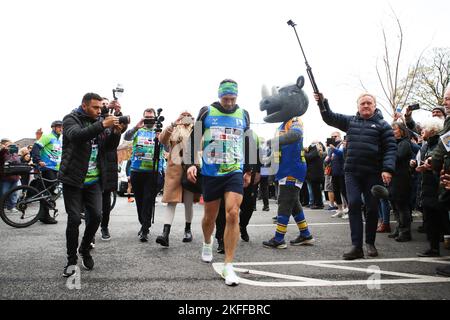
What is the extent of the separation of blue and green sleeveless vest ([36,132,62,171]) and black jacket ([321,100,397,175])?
619 cm

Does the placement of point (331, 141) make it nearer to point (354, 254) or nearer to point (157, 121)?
point (157, 121)

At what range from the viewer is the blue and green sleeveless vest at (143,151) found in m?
6.07

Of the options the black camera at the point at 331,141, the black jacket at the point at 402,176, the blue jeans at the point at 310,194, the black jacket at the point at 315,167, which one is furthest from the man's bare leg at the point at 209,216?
the blue jeans at the point at 310,194

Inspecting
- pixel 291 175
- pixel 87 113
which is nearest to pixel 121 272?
pixel 87 113

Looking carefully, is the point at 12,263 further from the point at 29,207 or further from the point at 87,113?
the point at 29,207

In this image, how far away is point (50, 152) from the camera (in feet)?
26.6

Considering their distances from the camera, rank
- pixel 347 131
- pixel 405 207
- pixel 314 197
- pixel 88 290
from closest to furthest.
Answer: pixel 88 290
pixel 347 131
pixel 405 207
pixel 314 197

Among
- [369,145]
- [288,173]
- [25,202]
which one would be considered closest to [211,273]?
[288,173]

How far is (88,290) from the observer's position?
3.22 metres

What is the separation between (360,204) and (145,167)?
3.33 m

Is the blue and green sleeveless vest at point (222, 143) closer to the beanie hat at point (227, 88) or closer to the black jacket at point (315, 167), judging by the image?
the beanie hat at point (227, 88)

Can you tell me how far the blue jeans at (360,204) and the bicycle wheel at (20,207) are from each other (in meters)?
5.96

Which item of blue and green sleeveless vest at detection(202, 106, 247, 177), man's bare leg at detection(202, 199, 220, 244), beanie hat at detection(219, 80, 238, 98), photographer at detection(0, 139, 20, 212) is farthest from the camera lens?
photographer at detection(0, 139, 20, 212)
